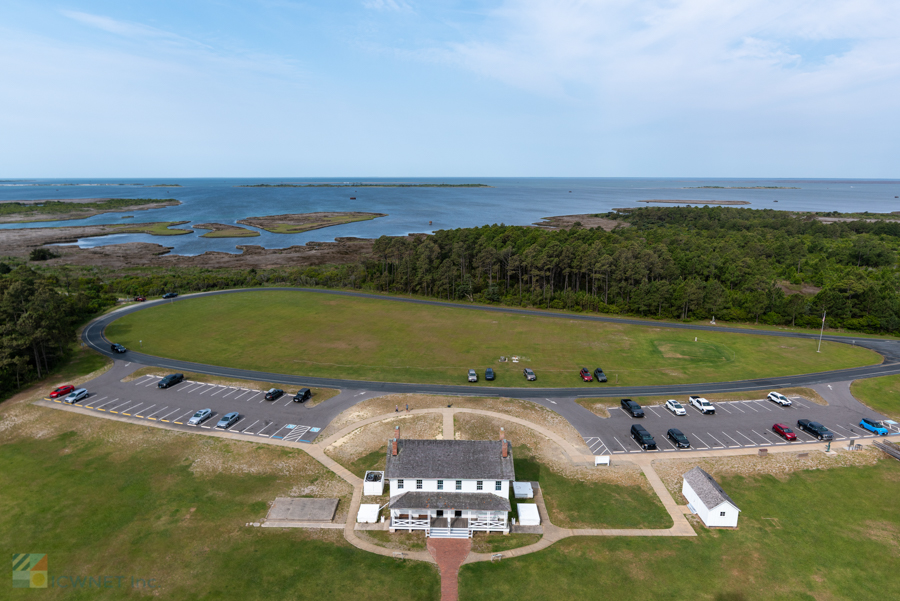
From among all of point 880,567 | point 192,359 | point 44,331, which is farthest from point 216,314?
point 880,567

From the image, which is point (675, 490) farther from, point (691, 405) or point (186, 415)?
point (186, 415)

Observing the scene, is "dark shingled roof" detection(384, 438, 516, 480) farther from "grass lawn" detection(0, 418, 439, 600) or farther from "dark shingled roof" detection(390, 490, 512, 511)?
"grass lawn" detection(0, 418, 439, 600)

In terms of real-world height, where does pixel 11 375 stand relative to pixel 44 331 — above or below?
below

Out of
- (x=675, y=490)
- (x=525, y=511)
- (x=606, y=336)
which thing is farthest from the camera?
(x=606, y=336)

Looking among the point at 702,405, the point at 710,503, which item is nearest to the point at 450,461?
the point at 710,503

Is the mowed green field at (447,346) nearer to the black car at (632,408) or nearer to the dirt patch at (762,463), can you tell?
the black car at (632,408)

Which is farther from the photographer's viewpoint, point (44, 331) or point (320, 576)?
point (44, 331)

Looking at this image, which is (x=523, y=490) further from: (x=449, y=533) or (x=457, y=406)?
(x=457, y=406)

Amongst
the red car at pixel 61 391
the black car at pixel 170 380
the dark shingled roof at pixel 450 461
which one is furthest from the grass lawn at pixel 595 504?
the red car at pixel 61 391
